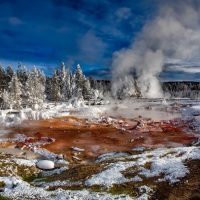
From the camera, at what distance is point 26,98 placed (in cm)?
13588

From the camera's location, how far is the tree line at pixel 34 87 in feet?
397

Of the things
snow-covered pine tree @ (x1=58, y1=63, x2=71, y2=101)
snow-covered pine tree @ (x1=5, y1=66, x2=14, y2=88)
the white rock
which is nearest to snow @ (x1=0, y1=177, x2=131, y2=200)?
the white rock

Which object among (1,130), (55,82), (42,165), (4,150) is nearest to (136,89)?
(55,82)

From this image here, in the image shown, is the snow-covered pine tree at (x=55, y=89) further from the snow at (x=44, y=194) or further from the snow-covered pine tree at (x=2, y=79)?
the snow at (x=44, y=194)

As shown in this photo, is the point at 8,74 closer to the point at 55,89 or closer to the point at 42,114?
the point at 55,89

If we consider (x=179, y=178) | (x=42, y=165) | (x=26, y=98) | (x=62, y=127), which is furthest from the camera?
(x=26, y=98)

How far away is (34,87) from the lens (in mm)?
130375

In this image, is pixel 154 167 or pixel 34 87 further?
pixel 34 87

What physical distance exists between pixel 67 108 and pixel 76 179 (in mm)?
78744

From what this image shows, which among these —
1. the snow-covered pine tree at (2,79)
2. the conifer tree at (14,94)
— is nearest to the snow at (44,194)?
the conifer tree at (14,94)

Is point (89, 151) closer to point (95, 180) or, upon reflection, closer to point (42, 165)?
point (42, 165)

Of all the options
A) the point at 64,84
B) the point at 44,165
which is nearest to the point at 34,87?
the point at 64,84

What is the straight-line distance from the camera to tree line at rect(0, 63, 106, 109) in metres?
121

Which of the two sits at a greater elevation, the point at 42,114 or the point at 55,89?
the point at 55,89
